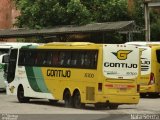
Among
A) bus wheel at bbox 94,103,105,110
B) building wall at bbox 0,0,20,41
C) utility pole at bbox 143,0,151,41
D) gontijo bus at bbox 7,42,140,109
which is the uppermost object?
building wall at bbox 0,0,20,41

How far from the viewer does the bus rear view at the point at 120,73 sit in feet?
76.5

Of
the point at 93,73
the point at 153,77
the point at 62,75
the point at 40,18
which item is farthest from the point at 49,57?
the point at 40,18

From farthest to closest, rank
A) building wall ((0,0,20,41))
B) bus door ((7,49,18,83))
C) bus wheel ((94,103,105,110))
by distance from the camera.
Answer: building wall ((0,0,20,41)) < bus door ((7,49,18,83)) < bus wheel ((94,103,105,110))

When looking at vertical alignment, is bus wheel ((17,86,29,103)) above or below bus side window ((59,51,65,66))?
below

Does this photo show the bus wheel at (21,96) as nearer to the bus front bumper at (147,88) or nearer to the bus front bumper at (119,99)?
the bus front bumper at (147,88)

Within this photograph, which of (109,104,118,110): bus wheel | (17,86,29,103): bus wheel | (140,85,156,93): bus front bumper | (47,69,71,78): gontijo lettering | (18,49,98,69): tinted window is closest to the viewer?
(18,49,98,69): tinted window

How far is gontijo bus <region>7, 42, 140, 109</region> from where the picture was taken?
23.4 m

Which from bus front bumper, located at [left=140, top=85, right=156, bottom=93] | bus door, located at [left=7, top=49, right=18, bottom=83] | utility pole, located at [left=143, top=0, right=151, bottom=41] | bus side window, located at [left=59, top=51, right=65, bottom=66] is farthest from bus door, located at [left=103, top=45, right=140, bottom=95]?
utility pole, located at [left=143, top=0, right=151, bottom=41]

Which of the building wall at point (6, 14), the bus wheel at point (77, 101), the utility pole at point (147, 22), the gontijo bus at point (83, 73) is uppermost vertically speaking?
the building wall at point (6, 14)

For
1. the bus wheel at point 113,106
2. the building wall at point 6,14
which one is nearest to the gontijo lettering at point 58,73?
the bus wheel at point 113,106

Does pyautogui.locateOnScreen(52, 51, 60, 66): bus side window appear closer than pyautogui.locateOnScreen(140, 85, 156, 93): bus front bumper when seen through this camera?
Yes

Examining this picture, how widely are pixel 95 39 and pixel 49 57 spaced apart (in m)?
17.7

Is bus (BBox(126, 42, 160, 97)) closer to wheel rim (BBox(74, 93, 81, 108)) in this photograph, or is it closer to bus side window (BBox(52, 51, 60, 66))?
bus side window (BBox(52, 51, 60, 66))

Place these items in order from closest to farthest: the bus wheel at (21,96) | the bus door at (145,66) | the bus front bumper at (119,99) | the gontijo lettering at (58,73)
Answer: the bus front bumper at (119,99) < the gontijo lettering at (58,73) < the bus wheel at (21,96) < the bus door at (145,66)
